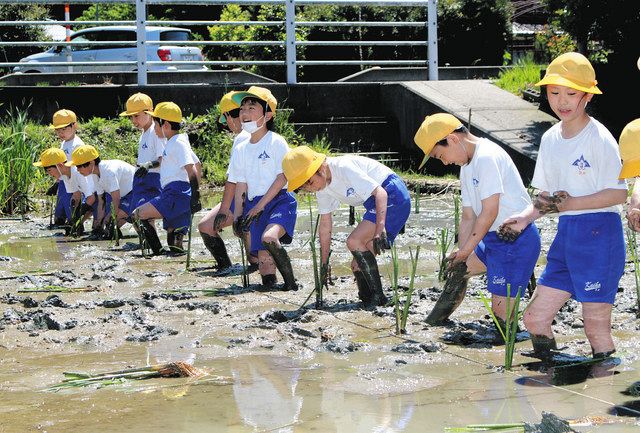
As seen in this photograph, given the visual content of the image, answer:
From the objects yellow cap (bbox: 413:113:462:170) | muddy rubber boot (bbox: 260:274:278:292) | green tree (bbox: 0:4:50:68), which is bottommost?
muddy rubber boot (bbox: 260:274:278:292)

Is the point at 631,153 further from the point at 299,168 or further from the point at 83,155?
the point at 83,155

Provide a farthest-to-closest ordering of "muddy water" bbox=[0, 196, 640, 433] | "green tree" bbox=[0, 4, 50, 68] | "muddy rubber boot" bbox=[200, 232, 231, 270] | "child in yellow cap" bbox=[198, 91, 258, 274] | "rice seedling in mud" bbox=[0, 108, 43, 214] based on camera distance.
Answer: "green tree" bbox=[0, 4, 50, 68]
"rice seedling in mud" bbox=[0, 108, 43, 214]
"muddy rubber boot" bbox=[200, 232, 231, 270]
"child in yellow cap" bbox=[198, 91, 258, 274]
"muddy water" bbox=[0, 196, 640, 433]

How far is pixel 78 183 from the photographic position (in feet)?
37.6

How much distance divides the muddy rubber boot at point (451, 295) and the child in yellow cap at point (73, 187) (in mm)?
5523

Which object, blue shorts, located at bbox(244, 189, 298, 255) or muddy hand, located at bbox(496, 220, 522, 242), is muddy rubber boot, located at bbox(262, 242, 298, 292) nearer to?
blue shorts, located at bbox(244, 189, 298, 255)

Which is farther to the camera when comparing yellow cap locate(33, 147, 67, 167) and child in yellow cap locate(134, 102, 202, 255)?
yellow cap locate(33, 147, 67, 167)

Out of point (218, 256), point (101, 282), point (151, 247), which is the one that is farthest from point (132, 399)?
point (151, 247)

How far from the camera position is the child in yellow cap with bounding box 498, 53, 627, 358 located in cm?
524

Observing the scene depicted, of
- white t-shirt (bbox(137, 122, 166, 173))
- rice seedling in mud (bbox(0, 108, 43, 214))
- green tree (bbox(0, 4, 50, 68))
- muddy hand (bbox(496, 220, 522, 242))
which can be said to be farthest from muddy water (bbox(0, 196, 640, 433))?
green tree (bbox(0, 4, 50, 68))

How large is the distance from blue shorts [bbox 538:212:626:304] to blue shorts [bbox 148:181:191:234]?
515 centimetres

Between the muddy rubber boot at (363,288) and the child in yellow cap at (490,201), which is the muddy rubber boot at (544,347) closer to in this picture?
the child in yellow cap at (490,201)

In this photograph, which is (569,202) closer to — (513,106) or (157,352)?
(157,352)

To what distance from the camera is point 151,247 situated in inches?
394

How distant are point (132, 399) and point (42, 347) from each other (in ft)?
4.70
